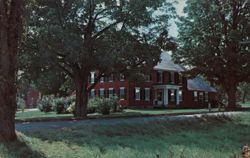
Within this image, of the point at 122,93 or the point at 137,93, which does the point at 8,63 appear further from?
the point at 137,93

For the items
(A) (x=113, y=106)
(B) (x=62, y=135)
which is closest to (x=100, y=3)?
(A) (x=113, y=106)

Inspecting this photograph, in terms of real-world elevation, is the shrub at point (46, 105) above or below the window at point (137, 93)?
below

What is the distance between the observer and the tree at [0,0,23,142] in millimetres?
13773

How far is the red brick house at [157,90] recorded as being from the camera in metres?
59.1

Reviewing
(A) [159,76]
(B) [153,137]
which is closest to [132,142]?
(B) [153,137]

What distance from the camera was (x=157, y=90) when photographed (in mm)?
62781

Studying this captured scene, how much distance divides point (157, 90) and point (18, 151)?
1995 inches

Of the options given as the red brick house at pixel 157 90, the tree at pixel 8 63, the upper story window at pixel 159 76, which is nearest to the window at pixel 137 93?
the red brick house at pixel 157 90

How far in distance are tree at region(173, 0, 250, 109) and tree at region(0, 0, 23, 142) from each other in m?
34.7

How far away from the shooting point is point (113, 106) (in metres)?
42.9

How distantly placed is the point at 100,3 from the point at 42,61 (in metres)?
5.93

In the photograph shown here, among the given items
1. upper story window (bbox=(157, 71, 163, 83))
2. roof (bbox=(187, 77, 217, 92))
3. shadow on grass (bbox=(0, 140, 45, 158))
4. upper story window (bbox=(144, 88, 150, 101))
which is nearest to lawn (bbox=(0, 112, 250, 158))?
shadow on grass (bbox=(0, 140, 45, 158))

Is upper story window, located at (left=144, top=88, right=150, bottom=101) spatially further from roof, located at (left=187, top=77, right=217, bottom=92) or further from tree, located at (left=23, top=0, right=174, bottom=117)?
tree, located at (left=23, top=0, right=174, bottom=117)

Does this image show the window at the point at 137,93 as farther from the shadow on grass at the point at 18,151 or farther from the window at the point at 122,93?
the shadow on grass at the point at 18,151
